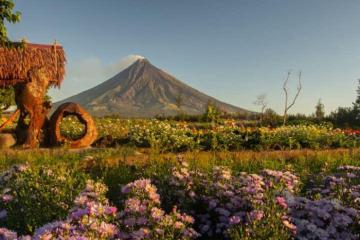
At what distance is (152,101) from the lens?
18162cm

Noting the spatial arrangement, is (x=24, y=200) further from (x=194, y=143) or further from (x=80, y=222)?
(x=194, y=143)

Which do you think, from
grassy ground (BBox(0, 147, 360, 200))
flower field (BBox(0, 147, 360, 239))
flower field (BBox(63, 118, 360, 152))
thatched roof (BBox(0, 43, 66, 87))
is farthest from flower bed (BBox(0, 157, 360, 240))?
thatched roof (BBox(0, 43, 66, 87))

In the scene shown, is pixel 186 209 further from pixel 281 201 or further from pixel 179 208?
pixel 281 201

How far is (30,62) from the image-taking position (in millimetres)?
20078

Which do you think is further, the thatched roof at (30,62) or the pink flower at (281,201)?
the thatched roof at (30,62)

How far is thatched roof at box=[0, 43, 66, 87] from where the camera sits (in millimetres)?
19750

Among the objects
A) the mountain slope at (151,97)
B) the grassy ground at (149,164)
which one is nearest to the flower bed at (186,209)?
the grassy ground at (149,164)

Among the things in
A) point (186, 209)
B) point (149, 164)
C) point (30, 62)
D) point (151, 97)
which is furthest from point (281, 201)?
point (151, 97)

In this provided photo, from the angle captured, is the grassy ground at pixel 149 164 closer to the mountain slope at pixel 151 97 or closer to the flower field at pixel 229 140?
the flower field at pixel 229 140

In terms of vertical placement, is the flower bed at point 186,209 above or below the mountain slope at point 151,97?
Result: below

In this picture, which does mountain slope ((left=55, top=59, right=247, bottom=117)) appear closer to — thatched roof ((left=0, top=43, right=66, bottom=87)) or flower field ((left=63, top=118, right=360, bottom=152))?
thatched roof ((left=0, top=43, right=66, bottom=87))

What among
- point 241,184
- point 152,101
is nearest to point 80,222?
point 241,184

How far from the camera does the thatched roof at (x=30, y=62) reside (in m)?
19.8

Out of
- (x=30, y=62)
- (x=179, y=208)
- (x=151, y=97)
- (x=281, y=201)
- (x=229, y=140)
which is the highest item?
(x=151, y=97)
